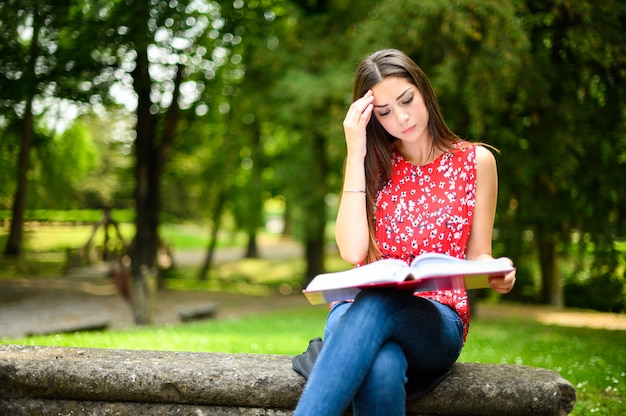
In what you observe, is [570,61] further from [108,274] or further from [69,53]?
[108,274]

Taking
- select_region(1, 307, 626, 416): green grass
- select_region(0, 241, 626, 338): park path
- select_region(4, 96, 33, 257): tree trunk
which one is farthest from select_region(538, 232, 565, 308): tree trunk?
select_region(4, 96, 33, 257): tree trunk

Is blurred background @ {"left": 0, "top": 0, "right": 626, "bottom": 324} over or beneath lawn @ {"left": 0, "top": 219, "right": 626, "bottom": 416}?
over

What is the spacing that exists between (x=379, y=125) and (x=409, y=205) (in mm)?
445

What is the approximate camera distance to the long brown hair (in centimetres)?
308

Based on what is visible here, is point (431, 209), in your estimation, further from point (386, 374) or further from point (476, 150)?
point (386, 374)

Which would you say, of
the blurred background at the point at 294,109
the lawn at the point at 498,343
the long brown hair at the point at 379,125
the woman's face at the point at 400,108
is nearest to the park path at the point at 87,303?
the blurred background at the point at 294,109

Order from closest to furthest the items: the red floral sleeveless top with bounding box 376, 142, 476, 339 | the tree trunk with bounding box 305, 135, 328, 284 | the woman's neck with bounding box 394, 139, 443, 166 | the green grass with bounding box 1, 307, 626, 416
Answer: the red floral sleeveless top with bounding box 376, 142, 476, 339 < the woman's neck with bounding box 394, 139, 443, 166 < the green grass with bounding box 1, 307, 626, 416 < the tree trunk with bounding box 305, 135, 328, 284

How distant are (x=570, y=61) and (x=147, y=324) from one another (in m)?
7.76

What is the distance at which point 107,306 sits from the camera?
1490 centimetres

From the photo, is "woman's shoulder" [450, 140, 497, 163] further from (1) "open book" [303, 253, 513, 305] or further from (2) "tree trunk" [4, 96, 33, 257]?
(2) "tree trunk" [4, 96, 33, 257]

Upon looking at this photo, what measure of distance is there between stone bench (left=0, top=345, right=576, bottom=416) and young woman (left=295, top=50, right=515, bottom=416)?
16 centimetres

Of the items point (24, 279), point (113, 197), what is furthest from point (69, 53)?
point (113, 197)

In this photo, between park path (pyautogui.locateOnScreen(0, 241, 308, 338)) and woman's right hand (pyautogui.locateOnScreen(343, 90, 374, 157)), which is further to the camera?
park path (pyautogui.locateOnScreen(0, 241, 308, 338))

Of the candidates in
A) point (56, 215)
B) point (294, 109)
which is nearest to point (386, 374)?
point (294, 109)
